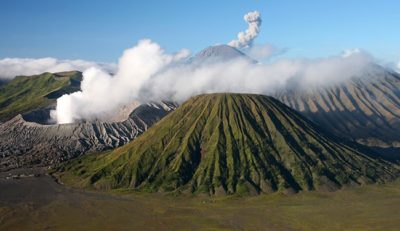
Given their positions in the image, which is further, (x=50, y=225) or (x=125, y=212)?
(x=125, y=212)

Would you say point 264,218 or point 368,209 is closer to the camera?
point 264,218

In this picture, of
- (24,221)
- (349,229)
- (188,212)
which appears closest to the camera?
(349,229)

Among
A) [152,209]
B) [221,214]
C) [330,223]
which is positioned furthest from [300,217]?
[152,209]

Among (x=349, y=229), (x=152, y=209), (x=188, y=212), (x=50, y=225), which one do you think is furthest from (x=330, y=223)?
(x=50, y=225)

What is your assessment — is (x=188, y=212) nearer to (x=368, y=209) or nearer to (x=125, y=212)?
(x=125, y=212)

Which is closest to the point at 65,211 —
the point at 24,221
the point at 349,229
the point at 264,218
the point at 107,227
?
the point at 24,221

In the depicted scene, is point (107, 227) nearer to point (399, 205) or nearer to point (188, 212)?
point (188, 212)

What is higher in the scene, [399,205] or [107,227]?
[399,205]

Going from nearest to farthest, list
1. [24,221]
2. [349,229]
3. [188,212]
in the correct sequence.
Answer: [349,229], [24,221], [188,212]

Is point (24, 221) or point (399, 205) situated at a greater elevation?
point (399, 205)
